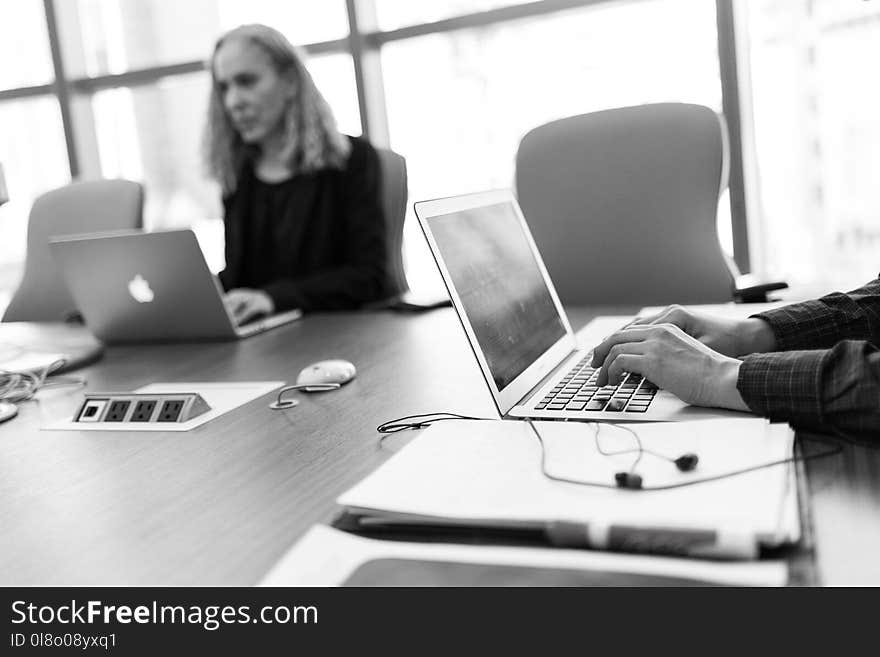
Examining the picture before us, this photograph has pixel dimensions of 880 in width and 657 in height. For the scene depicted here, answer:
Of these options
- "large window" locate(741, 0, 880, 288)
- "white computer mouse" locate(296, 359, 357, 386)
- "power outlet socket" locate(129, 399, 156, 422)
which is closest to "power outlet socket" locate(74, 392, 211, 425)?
"power outlet socket" locate(129, 399, 156, 422)

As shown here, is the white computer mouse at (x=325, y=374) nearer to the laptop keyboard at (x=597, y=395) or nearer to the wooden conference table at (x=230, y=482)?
the wooden conference table at (x=230, y=482)

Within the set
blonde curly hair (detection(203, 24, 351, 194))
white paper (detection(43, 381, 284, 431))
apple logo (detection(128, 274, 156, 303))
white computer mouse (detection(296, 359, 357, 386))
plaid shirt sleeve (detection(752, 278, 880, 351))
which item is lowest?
white paper (detection(43, 381, 284, 431))

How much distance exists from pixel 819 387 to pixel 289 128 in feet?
6.14

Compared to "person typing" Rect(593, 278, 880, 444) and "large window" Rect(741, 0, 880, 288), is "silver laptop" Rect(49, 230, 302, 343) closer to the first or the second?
"person typing" Rect(593, 278, 880, 444)

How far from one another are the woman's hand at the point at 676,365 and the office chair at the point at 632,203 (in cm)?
97

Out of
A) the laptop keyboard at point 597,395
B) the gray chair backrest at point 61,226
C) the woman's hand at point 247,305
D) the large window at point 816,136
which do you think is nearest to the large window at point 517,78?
the large window at point 816,136

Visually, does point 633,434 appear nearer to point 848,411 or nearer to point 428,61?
point 848,411

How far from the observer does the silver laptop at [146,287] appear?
1567 mm

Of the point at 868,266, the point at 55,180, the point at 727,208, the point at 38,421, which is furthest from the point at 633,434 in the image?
the point at 55,180

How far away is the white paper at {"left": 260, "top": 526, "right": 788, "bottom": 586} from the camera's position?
1.78 feet

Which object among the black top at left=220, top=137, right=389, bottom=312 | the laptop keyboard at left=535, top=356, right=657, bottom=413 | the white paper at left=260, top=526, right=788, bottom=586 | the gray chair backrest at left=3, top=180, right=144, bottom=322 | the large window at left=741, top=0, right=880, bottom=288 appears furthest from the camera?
the large window at left=741, top=0, right=880, bottom=288

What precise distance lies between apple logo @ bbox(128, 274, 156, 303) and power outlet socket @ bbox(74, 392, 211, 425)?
0.51m

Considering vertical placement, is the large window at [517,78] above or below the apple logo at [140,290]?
above

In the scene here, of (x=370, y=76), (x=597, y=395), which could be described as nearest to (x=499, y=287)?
(x=597, y=395)
